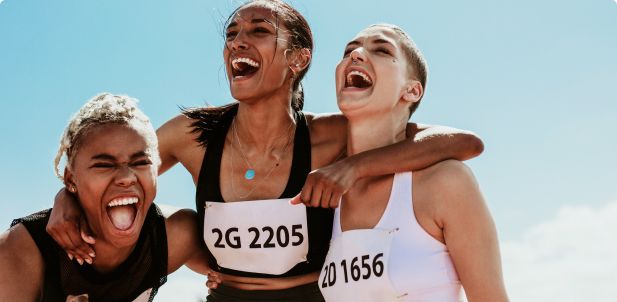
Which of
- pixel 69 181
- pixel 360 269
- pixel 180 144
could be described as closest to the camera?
pixel 360 269

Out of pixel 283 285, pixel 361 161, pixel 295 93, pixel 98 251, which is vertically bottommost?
pixel 283 285

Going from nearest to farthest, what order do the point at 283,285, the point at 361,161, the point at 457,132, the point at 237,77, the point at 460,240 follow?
the point at 460,240 < the point at 361,161 < the point at 457,132 < the point at 283,285 < the point at 237,77

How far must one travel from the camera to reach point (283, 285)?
4.79 m

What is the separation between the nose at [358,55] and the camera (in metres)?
4.27

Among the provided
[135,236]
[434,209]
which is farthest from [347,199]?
[135,236]

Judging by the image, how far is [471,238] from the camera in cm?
365

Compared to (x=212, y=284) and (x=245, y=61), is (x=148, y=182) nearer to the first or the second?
(x=212, y=284)

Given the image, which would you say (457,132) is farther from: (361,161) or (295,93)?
(295,93)

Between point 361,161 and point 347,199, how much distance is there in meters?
0.37

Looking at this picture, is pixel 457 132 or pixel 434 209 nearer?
pixel 434 209

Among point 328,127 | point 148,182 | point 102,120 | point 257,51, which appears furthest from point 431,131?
point 102,120

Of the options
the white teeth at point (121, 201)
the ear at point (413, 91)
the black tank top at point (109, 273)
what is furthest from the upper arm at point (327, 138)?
the white teeth at point (121, 201)

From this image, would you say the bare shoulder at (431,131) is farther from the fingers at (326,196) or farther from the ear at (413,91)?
the fingers at (326,196)

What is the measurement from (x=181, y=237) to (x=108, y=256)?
0.52 meters
